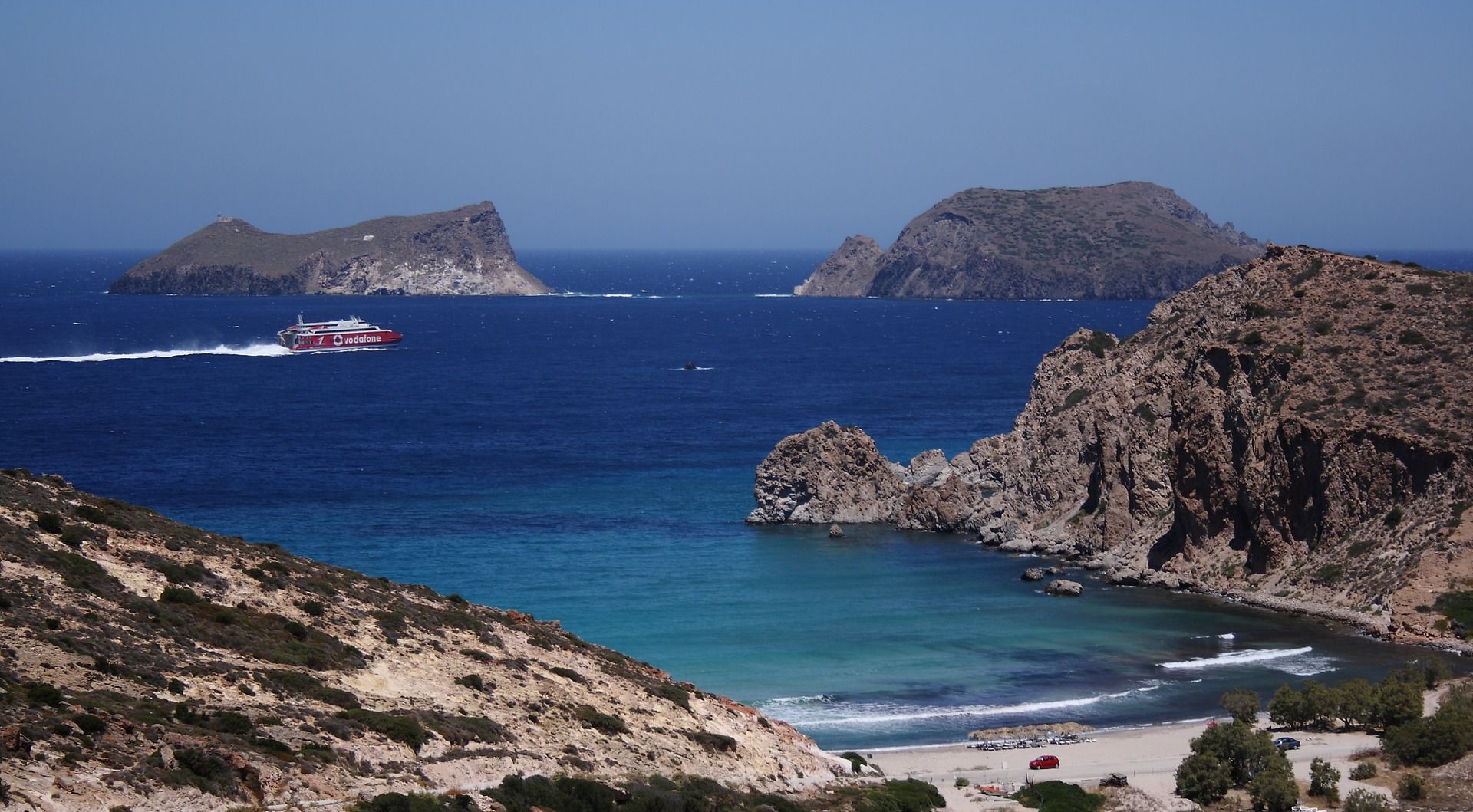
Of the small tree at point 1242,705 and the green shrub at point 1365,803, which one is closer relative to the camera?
the green shrub at point 1365,803

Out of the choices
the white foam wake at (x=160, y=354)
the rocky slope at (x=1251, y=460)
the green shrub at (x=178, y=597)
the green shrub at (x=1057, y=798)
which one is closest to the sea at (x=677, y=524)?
the white foam wake at (x=160, y=354)

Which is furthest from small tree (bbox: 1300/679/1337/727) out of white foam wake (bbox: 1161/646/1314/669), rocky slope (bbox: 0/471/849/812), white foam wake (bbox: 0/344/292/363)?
white foam wake (bbox: 0/344/292/363)

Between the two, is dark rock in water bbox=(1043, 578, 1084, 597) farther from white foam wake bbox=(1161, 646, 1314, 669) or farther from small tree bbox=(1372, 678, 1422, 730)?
small tree bbox=(1372, 678, 1422, 730)

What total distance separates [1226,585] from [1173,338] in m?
19.1

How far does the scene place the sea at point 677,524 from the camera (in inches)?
2002

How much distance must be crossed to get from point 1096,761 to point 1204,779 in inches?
195

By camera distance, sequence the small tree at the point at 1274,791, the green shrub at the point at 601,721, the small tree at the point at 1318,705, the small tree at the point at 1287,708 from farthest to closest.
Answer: the small tree at the point at 1287,708 → the small tree at the point at 1318,705 → the small tree at the point at 1274,791 → the green shrub at the point at 601,721

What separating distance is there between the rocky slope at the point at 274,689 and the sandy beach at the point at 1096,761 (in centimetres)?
447

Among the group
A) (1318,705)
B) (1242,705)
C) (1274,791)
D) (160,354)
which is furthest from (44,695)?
(160,354)

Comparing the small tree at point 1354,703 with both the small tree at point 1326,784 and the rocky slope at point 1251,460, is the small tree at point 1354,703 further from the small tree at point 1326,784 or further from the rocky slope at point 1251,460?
the rocky slope at point 1251,460

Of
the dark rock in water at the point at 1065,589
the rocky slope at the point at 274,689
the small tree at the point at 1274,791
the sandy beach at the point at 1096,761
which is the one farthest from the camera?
the dark rock in water at the point at 1065,589

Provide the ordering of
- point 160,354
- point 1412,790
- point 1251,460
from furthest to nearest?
point 160,354 → point 1251,460 → point 1412,790

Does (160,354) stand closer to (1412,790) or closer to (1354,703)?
(1354,703)

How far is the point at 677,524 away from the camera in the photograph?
250 ft
